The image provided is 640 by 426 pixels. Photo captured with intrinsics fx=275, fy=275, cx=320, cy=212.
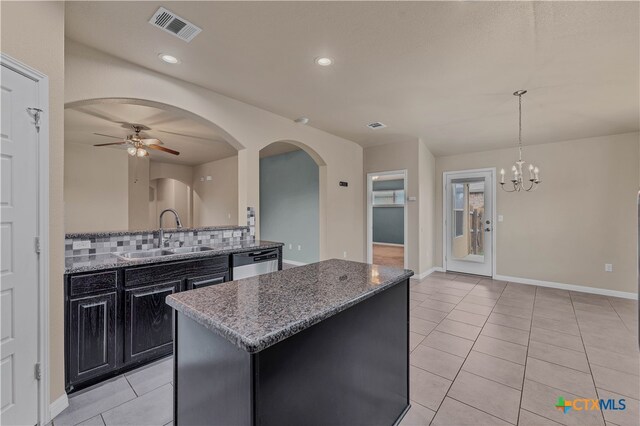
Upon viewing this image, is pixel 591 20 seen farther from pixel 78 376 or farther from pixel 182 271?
pixel 78 376

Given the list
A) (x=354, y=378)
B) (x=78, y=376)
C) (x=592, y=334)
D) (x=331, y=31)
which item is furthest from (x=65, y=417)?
(x=592, y=334)

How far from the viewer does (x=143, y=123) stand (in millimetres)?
4441

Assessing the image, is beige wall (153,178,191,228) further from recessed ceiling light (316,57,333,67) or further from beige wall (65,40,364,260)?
recessed ceiling light (316,57,333,67)

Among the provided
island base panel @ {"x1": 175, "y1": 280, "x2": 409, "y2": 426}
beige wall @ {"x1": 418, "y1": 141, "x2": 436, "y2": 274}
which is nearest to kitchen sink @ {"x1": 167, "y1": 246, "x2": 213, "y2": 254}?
island base panel @ {"x1": 175, "y1": 280, "x2": 409, "y2": 426}

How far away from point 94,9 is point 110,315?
7.00 ft

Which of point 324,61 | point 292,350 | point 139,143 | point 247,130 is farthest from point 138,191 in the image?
point 292,350

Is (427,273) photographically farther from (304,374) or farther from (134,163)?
(134,163)

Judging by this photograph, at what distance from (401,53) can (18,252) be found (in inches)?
116

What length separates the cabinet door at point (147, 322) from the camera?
2.11 metres

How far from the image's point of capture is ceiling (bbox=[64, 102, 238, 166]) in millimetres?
3838

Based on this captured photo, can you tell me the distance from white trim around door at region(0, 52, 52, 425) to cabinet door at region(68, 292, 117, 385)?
22 centimetres

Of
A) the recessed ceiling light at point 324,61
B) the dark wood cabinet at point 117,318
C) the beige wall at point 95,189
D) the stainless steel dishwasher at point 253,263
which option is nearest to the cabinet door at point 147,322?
the dark wood cabinet at point 117,318

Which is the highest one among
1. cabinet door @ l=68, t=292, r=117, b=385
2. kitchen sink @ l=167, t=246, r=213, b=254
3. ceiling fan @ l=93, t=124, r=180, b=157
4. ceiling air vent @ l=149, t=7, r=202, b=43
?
ceiling air vent @ l=149, t=7, r=202, b=43

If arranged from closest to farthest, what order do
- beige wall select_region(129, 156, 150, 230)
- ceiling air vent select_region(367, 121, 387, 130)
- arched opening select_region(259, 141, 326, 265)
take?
1. ceiling air vent select_region(367, 121, 387, 130)
2. arched opening select_region(259, 141, 326, 265)
3. beige wall select_region(129, 156, 150, 230)
